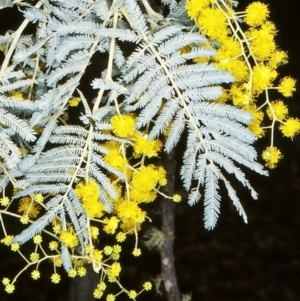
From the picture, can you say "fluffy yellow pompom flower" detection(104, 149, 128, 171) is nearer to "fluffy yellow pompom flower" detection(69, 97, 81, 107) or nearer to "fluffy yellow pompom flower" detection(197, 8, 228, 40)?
"fluffy yellow pompom flower" detection(69, 97, 81, 107)

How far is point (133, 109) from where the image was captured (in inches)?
32.1

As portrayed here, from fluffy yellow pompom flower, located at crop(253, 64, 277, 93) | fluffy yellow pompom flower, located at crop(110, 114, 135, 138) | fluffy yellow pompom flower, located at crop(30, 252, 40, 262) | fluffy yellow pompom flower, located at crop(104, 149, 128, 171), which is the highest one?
fluffy yellow pompom flower, located at crop(253, 64, 277, 93)

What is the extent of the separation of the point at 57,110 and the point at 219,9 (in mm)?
305

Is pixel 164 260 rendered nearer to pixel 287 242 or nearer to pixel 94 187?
pixel 94 187

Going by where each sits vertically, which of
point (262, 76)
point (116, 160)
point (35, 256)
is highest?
point (262, 76)

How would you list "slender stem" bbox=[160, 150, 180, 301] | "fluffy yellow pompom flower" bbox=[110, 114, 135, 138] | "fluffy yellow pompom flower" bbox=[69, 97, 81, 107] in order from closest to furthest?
"fluffy yellow pompom flower" bbox=[110, 114, 135, 138]
"fluffy yellow pompom flower" bbox=[69, 97, 81, 107]
"slender stem" bbox=[160, 150, 180, 301]

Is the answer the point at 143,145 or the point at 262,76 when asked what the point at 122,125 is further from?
the point at 262,76

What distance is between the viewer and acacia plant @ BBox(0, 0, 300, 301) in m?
0.80

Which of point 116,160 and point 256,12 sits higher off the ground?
point 256,12

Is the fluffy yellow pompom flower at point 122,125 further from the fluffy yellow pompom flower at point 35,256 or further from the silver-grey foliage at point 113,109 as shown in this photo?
the fluffy yellow pompom flower at point 35,256

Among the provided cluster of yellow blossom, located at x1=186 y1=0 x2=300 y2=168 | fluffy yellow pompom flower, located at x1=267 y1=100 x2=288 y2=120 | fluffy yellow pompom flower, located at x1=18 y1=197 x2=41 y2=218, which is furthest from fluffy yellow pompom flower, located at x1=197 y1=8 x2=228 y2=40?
fluffy yellow pompom flower, located at x1=18 y1=197 x2=41 y2=218

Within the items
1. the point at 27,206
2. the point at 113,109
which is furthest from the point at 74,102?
the point at 27,206

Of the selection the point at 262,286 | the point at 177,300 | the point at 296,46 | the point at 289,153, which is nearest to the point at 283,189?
the point at 289,153

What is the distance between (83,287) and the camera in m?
1.39
